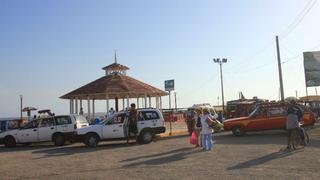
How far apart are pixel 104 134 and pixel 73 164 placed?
7.60 m

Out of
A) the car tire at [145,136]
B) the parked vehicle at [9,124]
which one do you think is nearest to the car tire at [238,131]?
the car tire at [145,136]

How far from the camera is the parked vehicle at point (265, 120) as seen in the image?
25203 millimetres

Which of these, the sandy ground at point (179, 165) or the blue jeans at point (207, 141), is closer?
the sandy ground at point (179, 165)

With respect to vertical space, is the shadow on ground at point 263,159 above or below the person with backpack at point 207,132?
below

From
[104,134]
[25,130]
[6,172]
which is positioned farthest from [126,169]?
[25,130]

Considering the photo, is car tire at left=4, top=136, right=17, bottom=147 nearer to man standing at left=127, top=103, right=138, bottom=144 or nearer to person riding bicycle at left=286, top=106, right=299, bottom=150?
man standing at left=127, top=103, right=138, bottom=144

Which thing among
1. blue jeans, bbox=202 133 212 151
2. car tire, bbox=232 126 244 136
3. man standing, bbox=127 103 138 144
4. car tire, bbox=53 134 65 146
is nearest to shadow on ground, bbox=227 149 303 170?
blue jeans, bbox=202 133 212 151

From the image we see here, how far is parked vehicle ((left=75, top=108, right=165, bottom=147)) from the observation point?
22.4 m

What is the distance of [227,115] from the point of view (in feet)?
126

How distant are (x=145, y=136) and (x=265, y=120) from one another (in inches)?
270

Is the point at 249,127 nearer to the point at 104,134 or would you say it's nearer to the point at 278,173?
the point at 104,134

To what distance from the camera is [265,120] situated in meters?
25.3

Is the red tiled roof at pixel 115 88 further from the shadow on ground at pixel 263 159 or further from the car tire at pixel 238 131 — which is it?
the shadow on ground at pixel 263 159

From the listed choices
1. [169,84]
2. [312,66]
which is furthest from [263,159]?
[312,66]
